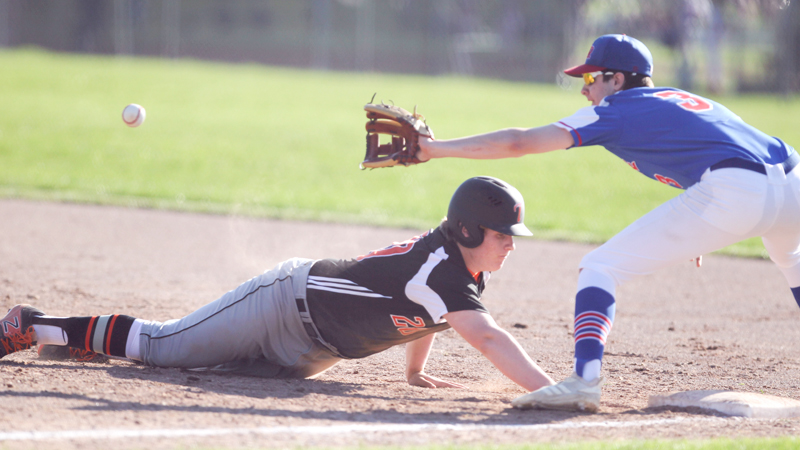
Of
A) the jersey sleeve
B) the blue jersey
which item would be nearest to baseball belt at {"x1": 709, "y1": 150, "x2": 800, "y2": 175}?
the blue jersey

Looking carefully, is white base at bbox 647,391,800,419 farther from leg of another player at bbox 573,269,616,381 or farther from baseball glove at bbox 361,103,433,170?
baseball glove at bbox 361,103,433,170

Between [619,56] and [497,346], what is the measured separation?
1.52 metres

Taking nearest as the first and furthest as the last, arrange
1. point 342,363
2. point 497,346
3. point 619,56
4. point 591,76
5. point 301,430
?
1. point 301,430
2. point 497,346
3. point 619,56
4. point 591,76
5. point 342,363

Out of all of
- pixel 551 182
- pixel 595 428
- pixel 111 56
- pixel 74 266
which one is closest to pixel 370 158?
pixel 595 428

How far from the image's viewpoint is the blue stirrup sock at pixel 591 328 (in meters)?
3.36

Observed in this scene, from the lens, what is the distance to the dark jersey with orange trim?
3.45 m

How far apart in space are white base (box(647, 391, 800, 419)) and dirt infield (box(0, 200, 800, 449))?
0.30 feet

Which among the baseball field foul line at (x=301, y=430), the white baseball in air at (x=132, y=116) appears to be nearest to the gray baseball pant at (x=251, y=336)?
the baseball field foul line at (x=301, y=430)

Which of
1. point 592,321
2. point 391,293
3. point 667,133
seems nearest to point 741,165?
point 667,133

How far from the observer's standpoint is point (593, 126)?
343 centimetres

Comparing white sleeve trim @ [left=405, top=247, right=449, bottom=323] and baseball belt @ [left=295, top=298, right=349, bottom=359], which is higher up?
white sleeve trim @ [left=405, top=247, right=449, bottom=323]

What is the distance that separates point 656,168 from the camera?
3617mm

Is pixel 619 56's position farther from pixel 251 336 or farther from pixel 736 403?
pixel 251 336

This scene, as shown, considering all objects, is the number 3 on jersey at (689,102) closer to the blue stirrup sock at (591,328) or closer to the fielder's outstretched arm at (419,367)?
the blue stirrup sock at (591,328)
